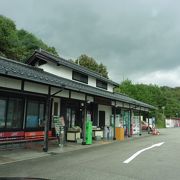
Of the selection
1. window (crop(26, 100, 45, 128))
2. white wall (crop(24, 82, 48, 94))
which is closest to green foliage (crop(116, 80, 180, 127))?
window (crop(26, 100, 45, 128))

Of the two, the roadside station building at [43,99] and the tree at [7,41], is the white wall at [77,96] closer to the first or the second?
the roadside station building at [43,99]

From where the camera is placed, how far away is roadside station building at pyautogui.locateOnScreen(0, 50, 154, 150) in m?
11.6

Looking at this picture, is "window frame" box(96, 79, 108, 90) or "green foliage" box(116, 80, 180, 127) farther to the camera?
"green foliage" box(116, 80, 180, 127)

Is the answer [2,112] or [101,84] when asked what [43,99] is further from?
[101,84]

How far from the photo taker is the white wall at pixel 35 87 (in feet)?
38.8

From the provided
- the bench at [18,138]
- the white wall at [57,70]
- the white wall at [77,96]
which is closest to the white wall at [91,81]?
the white wall at [57,70]

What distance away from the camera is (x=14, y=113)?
1384 cm

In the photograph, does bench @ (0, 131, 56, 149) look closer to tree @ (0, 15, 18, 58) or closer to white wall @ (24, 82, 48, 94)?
white wall @ (24, 82, 48, 94)

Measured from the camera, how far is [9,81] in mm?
10938

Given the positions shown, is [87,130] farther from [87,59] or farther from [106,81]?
[87,59]

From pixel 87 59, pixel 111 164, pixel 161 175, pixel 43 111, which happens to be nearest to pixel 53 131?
pixel 43 111

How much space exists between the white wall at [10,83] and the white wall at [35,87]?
50 centimetres

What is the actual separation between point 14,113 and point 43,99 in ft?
8.20

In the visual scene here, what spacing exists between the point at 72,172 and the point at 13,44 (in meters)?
27.0
